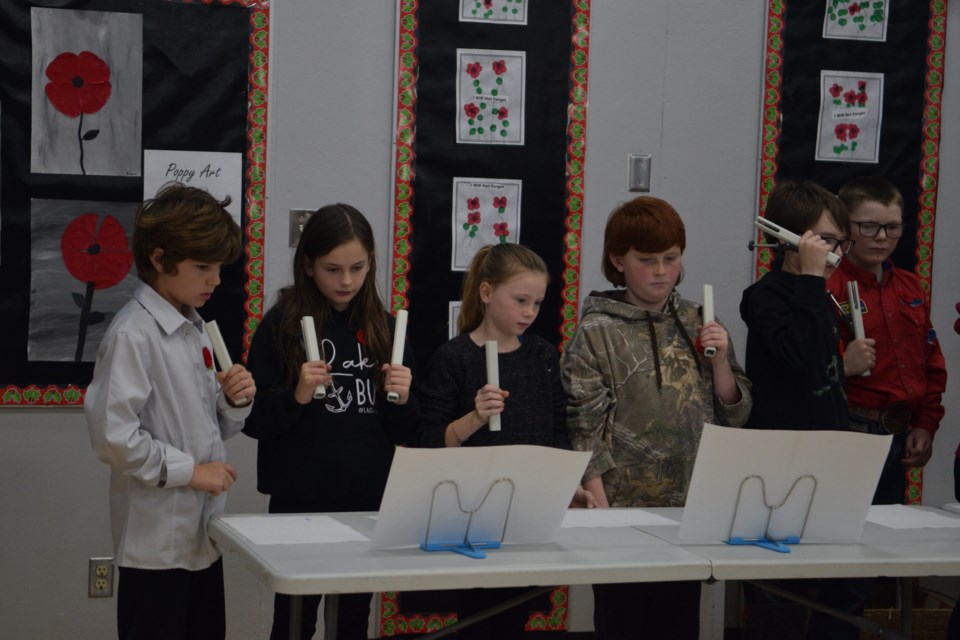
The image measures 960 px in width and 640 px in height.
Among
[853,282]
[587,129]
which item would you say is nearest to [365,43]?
[587,129]

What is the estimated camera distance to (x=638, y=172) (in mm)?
3801

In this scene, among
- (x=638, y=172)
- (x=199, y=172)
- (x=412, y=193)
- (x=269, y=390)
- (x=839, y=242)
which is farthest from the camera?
(x=638, y=172)

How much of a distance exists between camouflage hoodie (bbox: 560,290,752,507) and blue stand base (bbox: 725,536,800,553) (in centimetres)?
48

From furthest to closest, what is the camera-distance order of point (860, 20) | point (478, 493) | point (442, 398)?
point (860, 20) < point (442, 398) < point (478, 493)

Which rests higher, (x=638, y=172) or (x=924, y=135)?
(x=924, y=135)

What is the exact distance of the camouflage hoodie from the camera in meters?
2.78

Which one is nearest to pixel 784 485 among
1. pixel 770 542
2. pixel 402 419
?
pixel 770 542

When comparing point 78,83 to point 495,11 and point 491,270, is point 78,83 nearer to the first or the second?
point 495,11

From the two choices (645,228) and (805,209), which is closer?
(645,228)

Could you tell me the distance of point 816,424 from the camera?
9.53 ft

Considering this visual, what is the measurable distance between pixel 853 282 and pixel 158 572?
202 centimetres

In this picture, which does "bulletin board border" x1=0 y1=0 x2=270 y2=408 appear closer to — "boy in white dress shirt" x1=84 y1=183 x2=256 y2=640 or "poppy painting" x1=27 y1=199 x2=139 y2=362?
"poppy painting" x1=27 y1=199 x2=139 y2=362

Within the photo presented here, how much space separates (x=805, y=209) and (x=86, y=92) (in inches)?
83.9

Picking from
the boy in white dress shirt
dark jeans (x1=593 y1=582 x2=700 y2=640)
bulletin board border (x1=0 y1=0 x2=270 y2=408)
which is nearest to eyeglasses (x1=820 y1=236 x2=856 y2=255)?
dark jeans (x1=593 y1=582 x2=700 y2=640)
